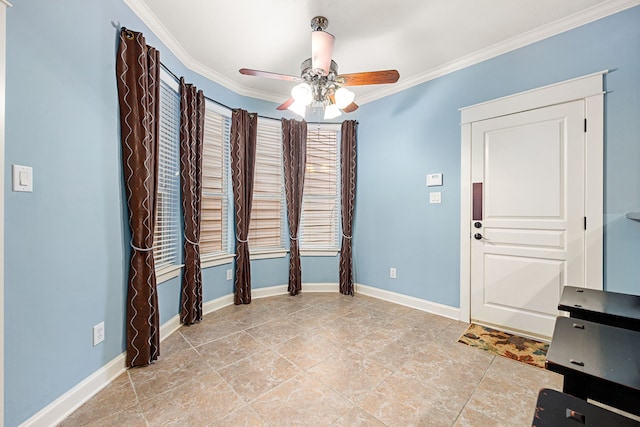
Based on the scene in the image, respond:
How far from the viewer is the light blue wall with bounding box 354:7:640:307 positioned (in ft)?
6.60

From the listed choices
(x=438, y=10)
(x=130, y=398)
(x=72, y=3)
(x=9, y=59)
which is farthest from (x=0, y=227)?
(x=438, y=10)

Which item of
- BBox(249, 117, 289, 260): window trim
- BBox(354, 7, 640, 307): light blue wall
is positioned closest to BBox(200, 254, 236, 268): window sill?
BBox(249, 117, 289, 260): window trim

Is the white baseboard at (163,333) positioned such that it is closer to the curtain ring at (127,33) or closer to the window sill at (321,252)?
the window sill at (321,252)

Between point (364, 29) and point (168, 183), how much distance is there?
2.29 meters

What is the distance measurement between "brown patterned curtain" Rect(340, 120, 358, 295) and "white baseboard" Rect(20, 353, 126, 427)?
2528mm

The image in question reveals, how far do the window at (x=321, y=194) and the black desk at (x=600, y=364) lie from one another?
2960mm

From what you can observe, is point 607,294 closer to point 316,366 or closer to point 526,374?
point 526,374

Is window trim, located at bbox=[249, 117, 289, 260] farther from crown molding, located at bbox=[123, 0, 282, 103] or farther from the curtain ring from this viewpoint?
the curtain ring

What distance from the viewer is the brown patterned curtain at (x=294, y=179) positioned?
143 inches

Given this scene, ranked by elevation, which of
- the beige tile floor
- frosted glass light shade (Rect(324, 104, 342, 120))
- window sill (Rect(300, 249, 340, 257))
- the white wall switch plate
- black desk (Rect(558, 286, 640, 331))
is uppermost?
frosted glass light shade (Rect(324, 104, 342, 120))

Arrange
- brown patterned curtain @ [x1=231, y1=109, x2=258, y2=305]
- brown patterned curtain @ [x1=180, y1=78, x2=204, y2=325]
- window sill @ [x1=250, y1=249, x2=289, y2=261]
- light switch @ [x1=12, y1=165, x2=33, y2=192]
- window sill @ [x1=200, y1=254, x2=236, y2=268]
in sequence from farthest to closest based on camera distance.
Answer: window sill @ [x1=250, y1=249, x2=289, y2=261]
brown patterned curtain @ [x1=231, y1=109, x2=258, y2=305]
window sill @ [x1=200, y1=254, x2=236, y2=268]
brown patterned curtain @ [x1=180, y1=78, x2=204, y2=325]
light switch @ [x1=12, y1=165, x2=33, y2=192]

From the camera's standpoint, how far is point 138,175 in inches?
75.9

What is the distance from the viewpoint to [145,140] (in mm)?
1959

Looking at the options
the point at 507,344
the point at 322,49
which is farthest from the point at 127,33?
the point at 507,344
